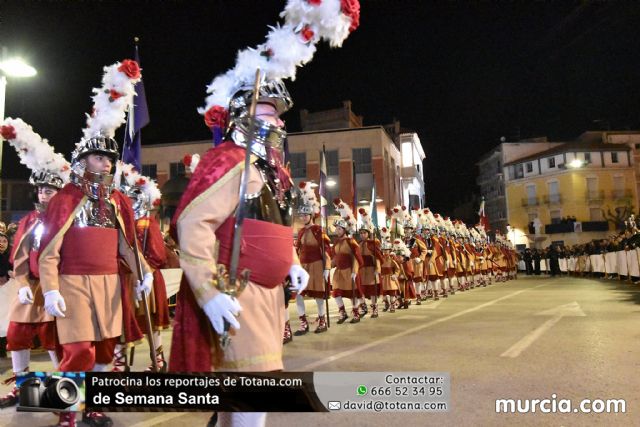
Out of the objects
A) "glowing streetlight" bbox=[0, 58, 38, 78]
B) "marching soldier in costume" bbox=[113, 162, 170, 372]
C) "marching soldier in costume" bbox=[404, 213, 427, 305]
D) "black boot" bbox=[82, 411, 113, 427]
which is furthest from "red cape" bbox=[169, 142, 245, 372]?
"marching soldier in costume" bbox=[404, 213, 427, 305]

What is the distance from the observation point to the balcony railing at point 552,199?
65312 mm

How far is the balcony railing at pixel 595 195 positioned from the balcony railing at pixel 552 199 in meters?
3.20

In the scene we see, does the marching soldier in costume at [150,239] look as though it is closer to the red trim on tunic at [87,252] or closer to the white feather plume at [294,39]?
the red trim on tunic at [87,252]

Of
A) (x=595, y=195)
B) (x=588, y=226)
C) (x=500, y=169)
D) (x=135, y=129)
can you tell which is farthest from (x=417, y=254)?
(x=500, y=169)

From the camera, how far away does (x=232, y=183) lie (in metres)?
2.81

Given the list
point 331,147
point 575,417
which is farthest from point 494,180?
point 575,417

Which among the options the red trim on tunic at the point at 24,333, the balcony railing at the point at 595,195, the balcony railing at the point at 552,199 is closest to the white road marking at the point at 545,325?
the red trim on tunic at the point at 24,333

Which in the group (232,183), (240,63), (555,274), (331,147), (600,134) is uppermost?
(600,134)

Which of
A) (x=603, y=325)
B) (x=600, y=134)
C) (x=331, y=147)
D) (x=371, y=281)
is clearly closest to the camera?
(x=603, y=325)

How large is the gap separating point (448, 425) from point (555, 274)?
35477 millimetres

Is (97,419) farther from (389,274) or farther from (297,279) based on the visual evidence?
(389,274)

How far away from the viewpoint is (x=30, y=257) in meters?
5.18

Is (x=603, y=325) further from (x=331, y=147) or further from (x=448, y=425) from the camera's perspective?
(x=331, y=147)

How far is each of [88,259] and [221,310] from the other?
2293 mm
